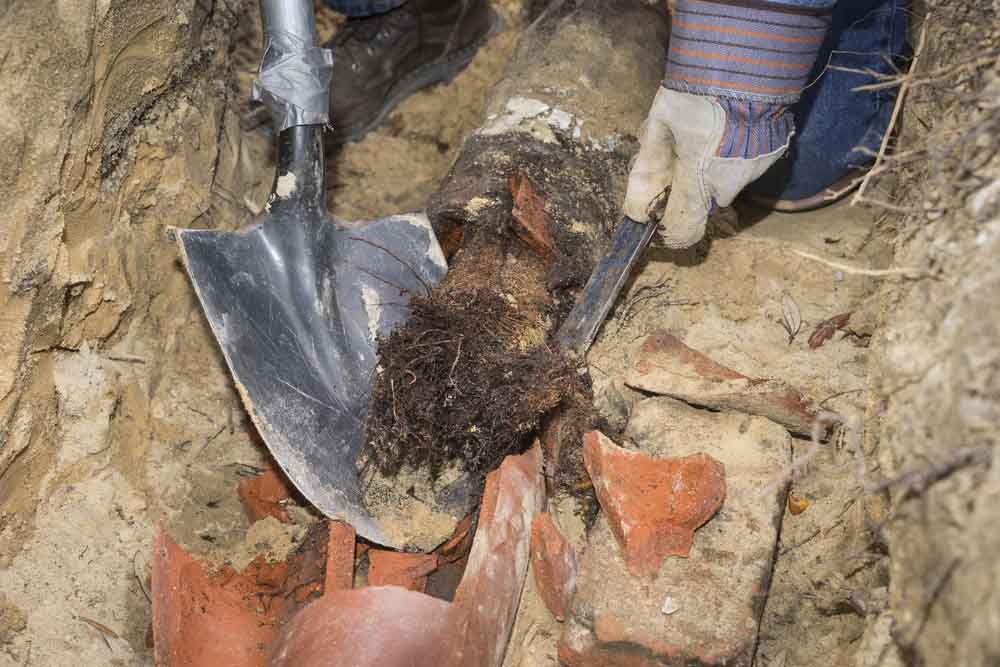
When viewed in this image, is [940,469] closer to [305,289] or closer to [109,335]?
[305,289]

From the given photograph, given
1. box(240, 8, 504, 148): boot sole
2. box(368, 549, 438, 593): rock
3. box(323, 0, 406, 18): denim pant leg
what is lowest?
box(368, 549, 438, 593): rock

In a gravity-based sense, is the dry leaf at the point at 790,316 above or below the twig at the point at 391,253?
above

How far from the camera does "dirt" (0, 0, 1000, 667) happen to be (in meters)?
1.21

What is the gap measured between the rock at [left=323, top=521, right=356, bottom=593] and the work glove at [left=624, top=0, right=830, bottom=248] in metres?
1.09

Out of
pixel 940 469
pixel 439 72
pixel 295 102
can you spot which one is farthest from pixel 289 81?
pixel 940 469

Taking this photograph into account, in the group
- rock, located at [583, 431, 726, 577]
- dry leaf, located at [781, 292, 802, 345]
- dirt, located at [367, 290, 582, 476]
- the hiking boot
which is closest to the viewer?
rock, located at [583, 431, 726, 577]

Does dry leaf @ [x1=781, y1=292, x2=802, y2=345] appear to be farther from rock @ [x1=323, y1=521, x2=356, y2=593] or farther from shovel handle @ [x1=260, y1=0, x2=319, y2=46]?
shovel handle @ [x1=260, y1=0, x2=319, y2=46]

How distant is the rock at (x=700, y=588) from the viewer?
1.61m

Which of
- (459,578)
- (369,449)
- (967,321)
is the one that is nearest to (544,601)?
(459,578)

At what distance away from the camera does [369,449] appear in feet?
6.64

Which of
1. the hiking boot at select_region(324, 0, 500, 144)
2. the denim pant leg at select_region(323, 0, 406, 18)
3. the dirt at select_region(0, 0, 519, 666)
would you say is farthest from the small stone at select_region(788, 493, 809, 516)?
the denim pant leg at select_region(323, 0, 406, 18)

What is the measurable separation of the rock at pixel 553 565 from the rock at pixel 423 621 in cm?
7

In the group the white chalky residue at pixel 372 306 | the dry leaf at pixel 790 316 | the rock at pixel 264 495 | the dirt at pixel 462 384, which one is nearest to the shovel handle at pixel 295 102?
the white chalky residue at pixel 372 306

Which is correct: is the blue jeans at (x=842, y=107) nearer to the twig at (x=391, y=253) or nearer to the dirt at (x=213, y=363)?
the dirt at (x=213, y=363)
